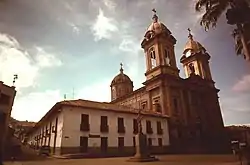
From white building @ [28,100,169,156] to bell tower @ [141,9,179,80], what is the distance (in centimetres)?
855

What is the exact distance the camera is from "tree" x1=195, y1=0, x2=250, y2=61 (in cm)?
1080

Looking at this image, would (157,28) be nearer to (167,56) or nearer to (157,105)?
(167,56)

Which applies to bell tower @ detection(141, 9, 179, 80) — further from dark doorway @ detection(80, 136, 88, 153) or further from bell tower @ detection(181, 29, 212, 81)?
dark doorway @ detection(80, 136, 88, 153)

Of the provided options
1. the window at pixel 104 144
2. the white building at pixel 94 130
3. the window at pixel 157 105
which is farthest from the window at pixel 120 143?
the window at pixel 157 105

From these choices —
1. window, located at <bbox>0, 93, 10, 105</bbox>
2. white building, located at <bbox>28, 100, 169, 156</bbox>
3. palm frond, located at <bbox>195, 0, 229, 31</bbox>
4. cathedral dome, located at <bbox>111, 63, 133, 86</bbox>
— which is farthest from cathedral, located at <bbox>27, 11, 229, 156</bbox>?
palm frond, located at <bbox>195, 0, 229, 31</bbox>

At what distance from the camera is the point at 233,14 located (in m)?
10.8

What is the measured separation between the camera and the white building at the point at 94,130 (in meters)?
20.9

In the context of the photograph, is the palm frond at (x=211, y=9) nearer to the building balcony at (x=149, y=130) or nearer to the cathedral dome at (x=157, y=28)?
the building balcony at (x=149, y=130)

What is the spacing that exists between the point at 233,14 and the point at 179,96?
2263 centimetres

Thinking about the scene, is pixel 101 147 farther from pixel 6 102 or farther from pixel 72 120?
pixel 6 102

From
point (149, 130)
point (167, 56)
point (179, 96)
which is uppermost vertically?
point (167, 56)

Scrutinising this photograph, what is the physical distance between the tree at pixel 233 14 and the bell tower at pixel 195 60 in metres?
27.8

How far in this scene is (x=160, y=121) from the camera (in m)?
29.2

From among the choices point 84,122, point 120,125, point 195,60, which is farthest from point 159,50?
point 84,122
